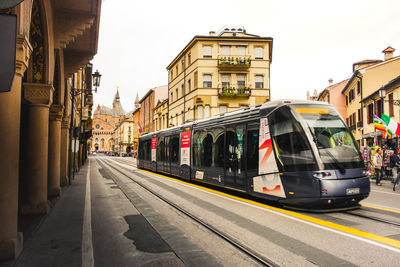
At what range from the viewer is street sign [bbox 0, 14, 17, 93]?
9.14 ft

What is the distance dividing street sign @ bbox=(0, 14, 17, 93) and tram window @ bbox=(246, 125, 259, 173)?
7312 mm

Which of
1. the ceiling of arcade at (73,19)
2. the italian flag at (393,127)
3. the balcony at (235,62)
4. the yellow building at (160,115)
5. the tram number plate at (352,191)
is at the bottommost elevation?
the tram number plate at (352,191)

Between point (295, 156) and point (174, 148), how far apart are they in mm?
10582

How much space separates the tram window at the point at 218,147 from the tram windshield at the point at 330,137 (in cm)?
401

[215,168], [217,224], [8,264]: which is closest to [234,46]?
[215,168]

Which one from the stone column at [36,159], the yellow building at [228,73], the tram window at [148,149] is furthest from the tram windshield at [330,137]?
the yellow building at [228,73]

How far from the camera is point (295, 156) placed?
308 inches

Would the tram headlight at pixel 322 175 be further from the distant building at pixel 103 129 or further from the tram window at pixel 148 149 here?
the distant building at pixel 103 129

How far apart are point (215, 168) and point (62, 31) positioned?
7022mm

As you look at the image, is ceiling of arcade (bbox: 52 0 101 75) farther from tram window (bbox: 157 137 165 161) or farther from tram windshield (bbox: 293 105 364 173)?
tram window (bbox: 157 137 165 161)

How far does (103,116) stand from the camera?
166750mm

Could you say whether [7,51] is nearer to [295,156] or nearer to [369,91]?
[295,156]

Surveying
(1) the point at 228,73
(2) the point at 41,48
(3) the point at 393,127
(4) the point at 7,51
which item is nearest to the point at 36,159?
(2) the point at 41,48

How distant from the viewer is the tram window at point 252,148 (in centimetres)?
927
